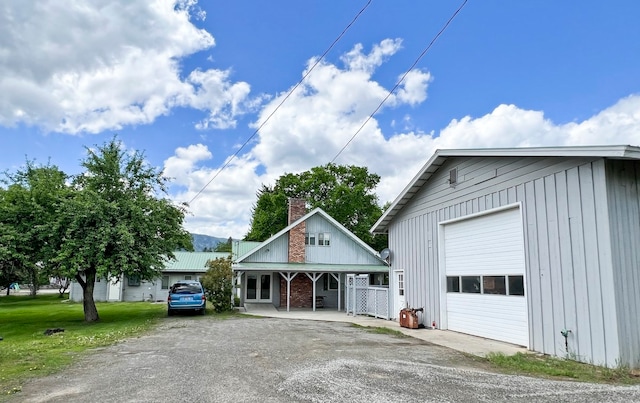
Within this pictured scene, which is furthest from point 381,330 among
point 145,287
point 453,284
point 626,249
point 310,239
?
point 145,287

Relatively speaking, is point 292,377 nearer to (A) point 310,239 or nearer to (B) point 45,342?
(B) point 45,342

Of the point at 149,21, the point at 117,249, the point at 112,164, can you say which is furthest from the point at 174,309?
the point at 149,21

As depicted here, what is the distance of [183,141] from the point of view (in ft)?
61.5

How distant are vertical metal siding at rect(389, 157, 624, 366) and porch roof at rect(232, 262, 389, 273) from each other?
11.4 metres

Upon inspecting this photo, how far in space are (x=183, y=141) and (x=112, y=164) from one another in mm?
3145

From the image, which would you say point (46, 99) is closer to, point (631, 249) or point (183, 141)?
point (183, 141)

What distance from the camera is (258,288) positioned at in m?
24.9

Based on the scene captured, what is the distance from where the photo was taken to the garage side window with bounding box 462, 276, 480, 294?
1164 centimetres

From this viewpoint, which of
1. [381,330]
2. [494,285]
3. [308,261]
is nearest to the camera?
[494,285]

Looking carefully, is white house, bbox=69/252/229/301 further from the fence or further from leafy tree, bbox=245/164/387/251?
the fence

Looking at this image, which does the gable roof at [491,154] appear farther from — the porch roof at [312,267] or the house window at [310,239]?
the house window at [310,239]

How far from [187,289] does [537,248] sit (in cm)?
1456

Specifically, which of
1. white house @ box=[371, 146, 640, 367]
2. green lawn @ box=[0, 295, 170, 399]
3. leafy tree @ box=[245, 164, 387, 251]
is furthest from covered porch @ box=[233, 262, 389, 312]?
leafy tree @ box=[245, 164, 387, 251]

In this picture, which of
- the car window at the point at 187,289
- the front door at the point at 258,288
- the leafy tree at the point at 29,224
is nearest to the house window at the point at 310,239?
the front door at the point at 258,288
